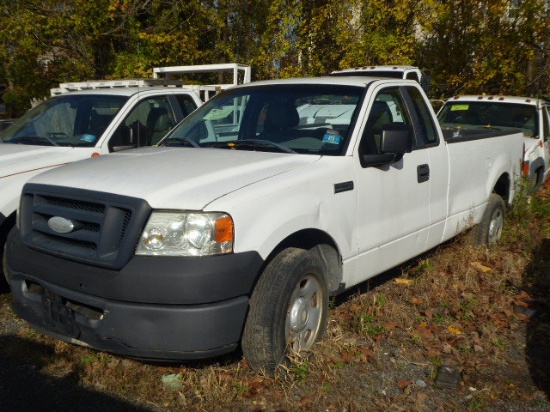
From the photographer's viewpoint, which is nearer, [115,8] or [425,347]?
[425,347]

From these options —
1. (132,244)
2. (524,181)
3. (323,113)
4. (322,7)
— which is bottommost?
(524,181)

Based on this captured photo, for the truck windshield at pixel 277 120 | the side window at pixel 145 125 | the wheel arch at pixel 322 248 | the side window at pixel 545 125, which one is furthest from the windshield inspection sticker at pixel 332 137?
the side window at pixel 545 125

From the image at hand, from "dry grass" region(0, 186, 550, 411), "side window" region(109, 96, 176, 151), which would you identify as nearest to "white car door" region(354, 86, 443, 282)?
"dry grass" region(0, 186, 550, 411)

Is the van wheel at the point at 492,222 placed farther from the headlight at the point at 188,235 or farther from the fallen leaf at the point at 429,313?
the headlight at the point at 188,235

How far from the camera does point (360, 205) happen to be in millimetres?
4414

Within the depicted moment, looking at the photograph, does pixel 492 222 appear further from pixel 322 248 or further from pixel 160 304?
pixel 160 304

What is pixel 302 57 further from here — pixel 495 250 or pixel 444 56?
pixel 495 250

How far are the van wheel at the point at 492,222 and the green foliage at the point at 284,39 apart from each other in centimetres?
832

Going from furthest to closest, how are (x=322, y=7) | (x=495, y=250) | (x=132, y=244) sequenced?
(x=322, y=7)
(x=495, y=250)
(x=132, y=244)

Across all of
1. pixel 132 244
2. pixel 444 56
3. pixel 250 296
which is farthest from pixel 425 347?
pixel 444 56

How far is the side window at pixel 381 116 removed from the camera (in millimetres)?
4646

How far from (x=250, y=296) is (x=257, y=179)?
72cm

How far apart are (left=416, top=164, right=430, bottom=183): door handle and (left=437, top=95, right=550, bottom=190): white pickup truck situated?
474 centimetres

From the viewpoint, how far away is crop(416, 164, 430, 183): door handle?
510 cm
